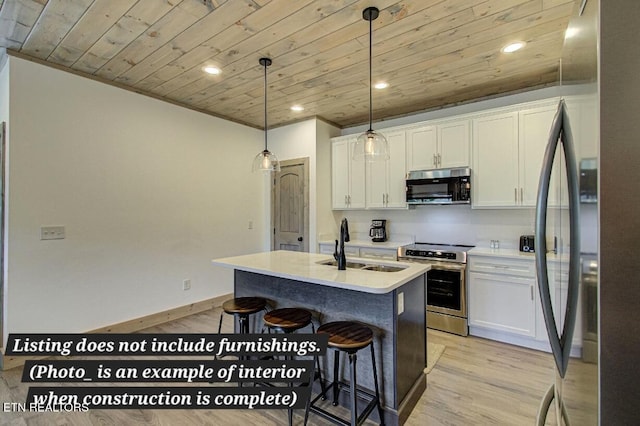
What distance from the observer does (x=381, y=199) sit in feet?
13.9

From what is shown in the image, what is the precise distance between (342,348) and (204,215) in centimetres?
317

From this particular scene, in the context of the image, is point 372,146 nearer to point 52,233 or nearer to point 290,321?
point 290,321

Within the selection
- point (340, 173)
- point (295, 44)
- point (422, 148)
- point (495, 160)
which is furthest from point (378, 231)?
point (295, 44)

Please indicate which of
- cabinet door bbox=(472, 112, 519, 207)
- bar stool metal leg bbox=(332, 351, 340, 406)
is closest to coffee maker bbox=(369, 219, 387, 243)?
cabinet door bbox=(472, 112, 519, 207)

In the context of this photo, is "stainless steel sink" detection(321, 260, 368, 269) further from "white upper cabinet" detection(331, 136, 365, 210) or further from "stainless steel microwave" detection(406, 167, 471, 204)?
"white upper cabinet" detection(331, 136, 365, 210)

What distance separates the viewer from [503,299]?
10.2ft

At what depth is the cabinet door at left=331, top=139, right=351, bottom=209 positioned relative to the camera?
461 centimetres

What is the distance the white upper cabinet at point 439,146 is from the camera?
3.59 metres

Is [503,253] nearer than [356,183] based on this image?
Yes

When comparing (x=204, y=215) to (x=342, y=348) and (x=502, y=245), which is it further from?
(x=502, y=245)

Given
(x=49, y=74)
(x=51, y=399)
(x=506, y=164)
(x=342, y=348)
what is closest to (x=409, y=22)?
(x=506, y=164)

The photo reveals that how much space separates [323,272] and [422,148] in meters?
2.51

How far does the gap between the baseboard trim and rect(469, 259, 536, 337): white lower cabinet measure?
3.32 meters

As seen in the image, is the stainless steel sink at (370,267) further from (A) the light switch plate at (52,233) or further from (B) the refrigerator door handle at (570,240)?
(A) the light switch plate at (52,233)
